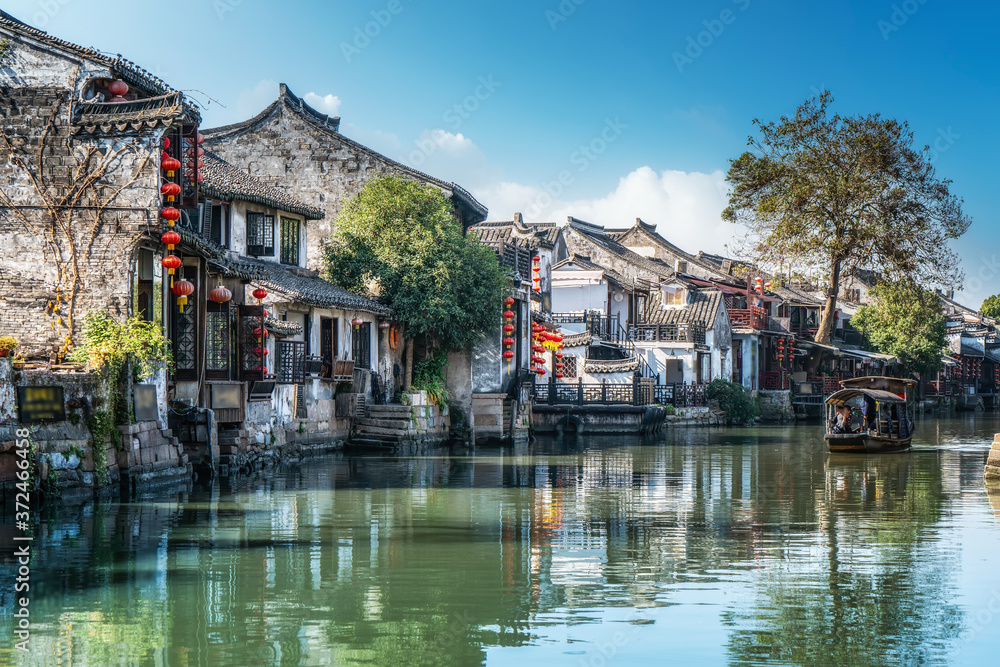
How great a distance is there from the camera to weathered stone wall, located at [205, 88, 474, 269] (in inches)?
1483

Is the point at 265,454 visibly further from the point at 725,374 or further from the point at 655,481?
the point at 725,374

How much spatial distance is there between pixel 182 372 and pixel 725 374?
3510 cm

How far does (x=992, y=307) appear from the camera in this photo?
9650cm

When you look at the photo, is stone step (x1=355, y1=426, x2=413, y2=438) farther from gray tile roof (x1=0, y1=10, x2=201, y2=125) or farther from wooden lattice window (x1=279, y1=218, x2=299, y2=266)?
gray tile roof (x1=0, y1=10, x2=201, y2=125)

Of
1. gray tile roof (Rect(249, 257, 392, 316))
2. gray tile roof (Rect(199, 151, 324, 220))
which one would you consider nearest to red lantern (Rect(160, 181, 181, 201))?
gray tile roof (Rect(249, 257, 392, 316))

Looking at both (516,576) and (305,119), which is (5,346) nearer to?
(516,576)

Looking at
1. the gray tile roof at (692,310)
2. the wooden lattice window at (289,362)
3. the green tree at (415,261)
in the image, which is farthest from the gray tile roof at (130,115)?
the gray tile roof at (692,310)

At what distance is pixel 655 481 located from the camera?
24.6 m

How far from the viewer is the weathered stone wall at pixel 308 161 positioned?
37.7 metres

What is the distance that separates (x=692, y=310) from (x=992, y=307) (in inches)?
2174

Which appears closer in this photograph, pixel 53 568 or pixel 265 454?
pixel 53 568

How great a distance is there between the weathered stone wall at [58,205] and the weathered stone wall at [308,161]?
16429 millimetres

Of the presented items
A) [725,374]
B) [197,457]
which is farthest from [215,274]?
[725,374]

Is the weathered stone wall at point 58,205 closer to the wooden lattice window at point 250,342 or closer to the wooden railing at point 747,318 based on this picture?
the wooden lattice window at point 250,342
